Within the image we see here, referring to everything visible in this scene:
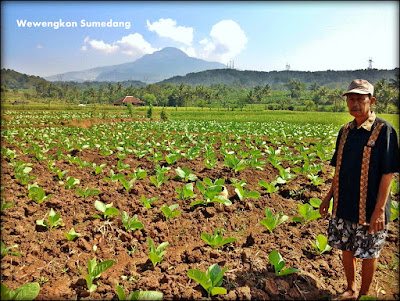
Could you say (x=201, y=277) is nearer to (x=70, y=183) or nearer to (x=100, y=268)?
(x=100, y=268)

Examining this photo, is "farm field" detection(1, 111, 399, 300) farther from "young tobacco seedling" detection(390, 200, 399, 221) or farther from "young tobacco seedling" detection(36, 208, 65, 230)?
"young tobacco seedling" detection(390, 200, 399, 221)

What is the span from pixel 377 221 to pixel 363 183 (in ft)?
1.20

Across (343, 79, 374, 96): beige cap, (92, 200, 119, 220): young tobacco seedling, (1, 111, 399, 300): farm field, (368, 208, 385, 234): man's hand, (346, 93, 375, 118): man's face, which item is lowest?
(1, 111, 399, 300): farm field

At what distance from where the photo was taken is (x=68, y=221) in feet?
14.0

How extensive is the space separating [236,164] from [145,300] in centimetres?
502

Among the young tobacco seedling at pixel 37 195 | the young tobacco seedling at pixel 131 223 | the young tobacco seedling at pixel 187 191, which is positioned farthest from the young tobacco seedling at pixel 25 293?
the young tobacco seedling at pixel 187 191

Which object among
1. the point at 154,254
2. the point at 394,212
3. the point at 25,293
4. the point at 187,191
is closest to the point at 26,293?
the point at 25,293

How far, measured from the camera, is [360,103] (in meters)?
2.53

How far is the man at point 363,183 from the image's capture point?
242 cm

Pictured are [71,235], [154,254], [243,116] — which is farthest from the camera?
[243,116]

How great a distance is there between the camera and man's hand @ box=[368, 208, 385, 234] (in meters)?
2.42

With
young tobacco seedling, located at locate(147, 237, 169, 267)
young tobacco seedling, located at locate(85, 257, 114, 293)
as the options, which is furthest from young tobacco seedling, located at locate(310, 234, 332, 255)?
young tobacco seedling, located at locate(85, 257, 114, 293)

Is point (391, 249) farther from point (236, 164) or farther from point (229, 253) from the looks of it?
point (236, 164)

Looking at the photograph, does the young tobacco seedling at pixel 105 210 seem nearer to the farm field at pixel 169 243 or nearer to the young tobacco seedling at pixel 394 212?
the farm field at pixel 169 243
